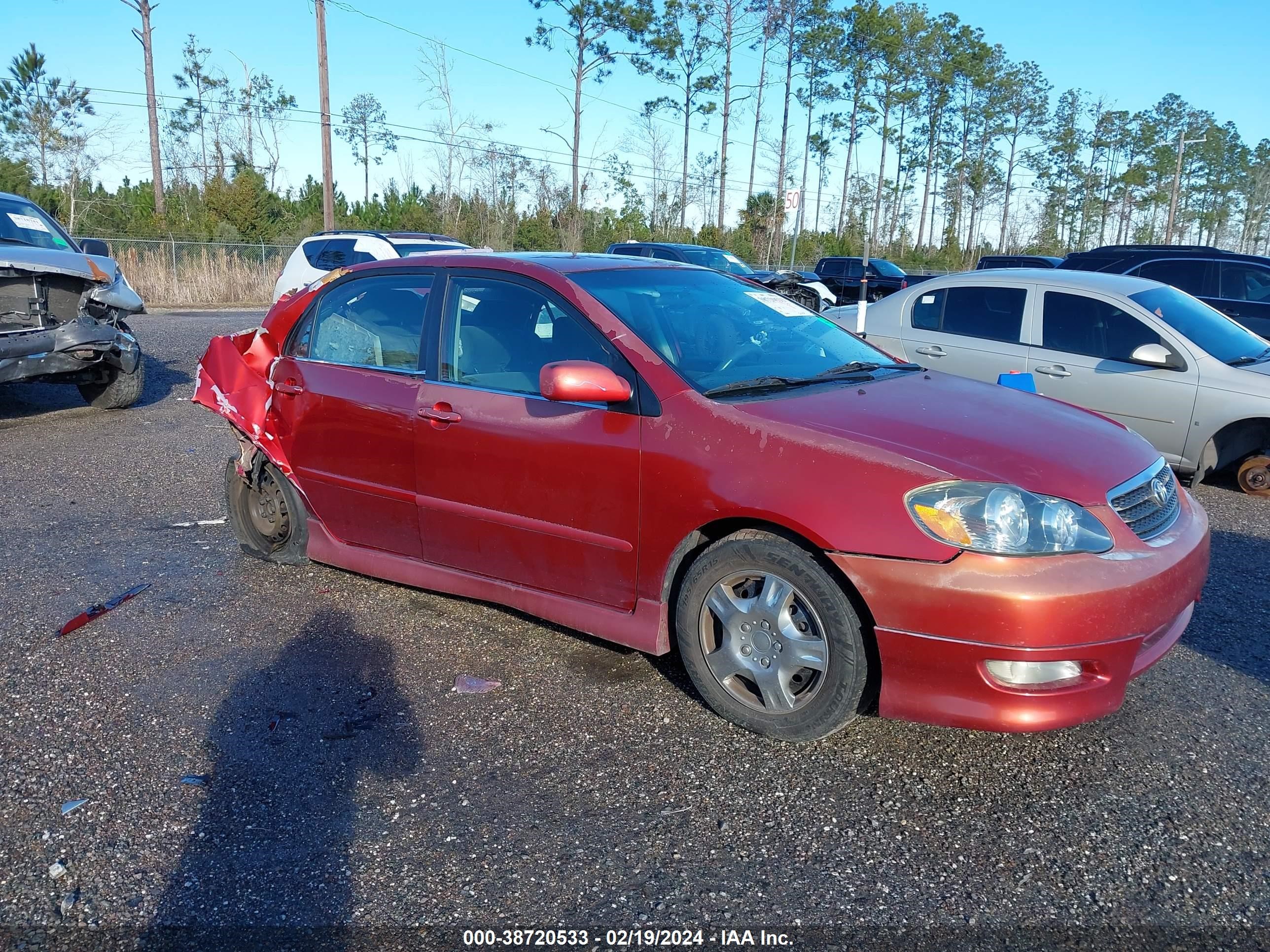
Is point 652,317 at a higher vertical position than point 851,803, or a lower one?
higher

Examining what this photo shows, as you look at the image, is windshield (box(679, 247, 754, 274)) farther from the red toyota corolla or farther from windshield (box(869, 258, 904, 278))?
the red toyota corolla

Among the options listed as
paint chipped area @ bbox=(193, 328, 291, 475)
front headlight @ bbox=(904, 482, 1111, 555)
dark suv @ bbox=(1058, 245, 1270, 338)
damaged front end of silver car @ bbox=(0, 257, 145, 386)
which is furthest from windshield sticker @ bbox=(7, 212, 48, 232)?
dark suv @ bbox=(1058, 245, 1270, 338)

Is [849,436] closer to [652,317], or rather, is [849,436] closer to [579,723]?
[652,317]

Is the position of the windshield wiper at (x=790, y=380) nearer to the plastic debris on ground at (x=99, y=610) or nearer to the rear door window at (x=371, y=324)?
the rear door window at (x=371, y=324)

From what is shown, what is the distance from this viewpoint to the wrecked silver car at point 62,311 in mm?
8305

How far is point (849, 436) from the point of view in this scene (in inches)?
127

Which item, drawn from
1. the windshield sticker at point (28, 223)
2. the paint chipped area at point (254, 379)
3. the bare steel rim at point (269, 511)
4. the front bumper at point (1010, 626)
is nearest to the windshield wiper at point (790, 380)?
the front bumper at point (1010, 626)

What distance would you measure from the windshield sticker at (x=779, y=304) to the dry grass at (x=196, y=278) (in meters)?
23.9

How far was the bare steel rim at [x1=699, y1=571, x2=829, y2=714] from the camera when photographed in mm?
3227

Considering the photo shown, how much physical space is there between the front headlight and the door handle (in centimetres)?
193

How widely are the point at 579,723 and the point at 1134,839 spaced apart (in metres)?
1.80

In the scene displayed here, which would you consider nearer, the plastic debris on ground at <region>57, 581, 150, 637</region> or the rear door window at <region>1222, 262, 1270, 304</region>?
the plastic debris on ground at <region>57, 581, 150, 637</region>

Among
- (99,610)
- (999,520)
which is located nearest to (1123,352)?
(999,520)

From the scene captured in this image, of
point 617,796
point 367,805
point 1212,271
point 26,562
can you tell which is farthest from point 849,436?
point 1212,271
